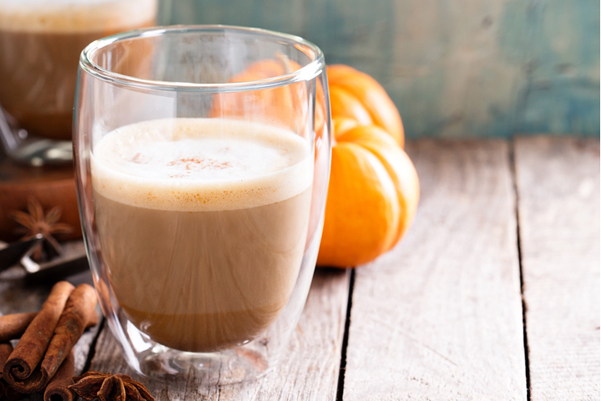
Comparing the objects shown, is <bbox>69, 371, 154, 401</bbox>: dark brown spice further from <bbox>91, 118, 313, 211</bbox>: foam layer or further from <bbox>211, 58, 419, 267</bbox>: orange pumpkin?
<bbox>211, 58, 419, 267</bbox>: orange pumpkin

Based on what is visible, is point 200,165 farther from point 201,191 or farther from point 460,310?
point 460,310

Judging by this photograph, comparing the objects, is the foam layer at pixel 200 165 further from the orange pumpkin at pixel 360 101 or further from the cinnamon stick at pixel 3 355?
the orange pumpkin at pixel 360 101

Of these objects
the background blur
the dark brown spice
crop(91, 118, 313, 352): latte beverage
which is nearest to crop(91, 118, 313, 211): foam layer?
crop(91, 118, 313, 352): latte beverage

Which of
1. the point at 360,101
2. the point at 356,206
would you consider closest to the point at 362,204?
the point at 356,206

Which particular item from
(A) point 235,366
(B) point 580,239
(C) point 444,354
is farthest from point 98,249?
(B) point 580,239

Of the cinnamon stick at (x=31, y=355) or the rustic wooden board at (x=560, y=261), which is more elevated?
the cinnamon stick at (x=31, y=355)

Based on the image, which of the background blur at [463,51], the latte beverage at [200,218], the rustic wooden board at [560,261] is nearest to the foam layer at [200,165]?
the latte beverage at [200,218]
